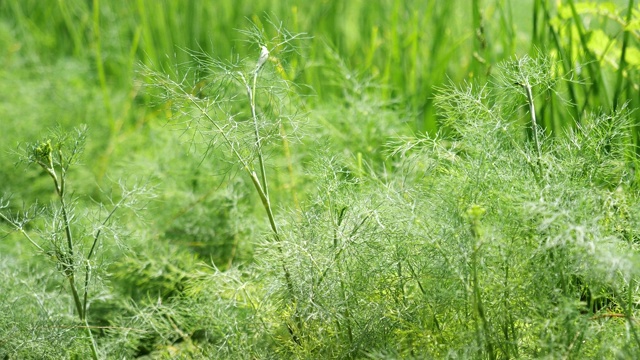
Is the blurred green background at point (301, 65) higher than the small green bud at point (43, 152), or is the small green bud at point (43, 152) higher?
the small green bud at point (43, 152)

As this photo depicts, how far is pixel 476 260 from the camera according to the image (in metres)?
1.26

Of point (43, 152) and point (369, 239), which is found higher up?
point (43, 152)

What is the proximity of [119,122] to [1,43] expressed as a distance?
33.7 inches

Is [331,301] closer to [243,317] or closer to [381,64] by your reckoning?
[243,317]

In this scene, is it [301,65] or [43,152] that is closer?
[43,152]

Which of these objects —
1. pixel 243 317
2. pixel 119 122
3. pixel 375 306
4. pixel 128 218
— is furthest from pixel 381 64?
pixel 375 306

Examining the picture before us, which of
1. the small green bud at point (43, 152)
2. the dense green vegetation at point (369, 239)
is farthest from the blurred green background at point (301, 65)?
the small green bud at point (43, 152)

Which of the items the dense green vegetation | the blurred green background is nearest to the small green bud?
the dense green vegetation

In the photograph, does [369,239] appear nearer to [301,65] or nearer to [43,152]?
[43,152]

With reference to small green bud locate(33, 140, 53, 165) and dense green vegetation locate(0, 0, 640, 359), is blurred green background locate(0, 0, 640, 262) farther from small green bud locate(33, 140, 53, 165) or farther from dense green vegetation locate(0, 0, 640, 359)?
small green bud locate(33, 140, 53, 165)

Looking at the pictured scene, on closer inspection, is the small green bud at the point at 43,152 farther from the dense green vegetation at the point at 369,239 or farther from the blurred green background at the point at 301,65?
the blurred green background at the point at 301,65

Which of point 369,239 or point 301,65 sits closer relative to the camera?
point 369,239

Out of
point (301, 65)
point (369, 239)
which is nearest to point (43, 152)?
point (369, 239)

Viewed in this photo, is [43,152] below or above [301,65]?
above
